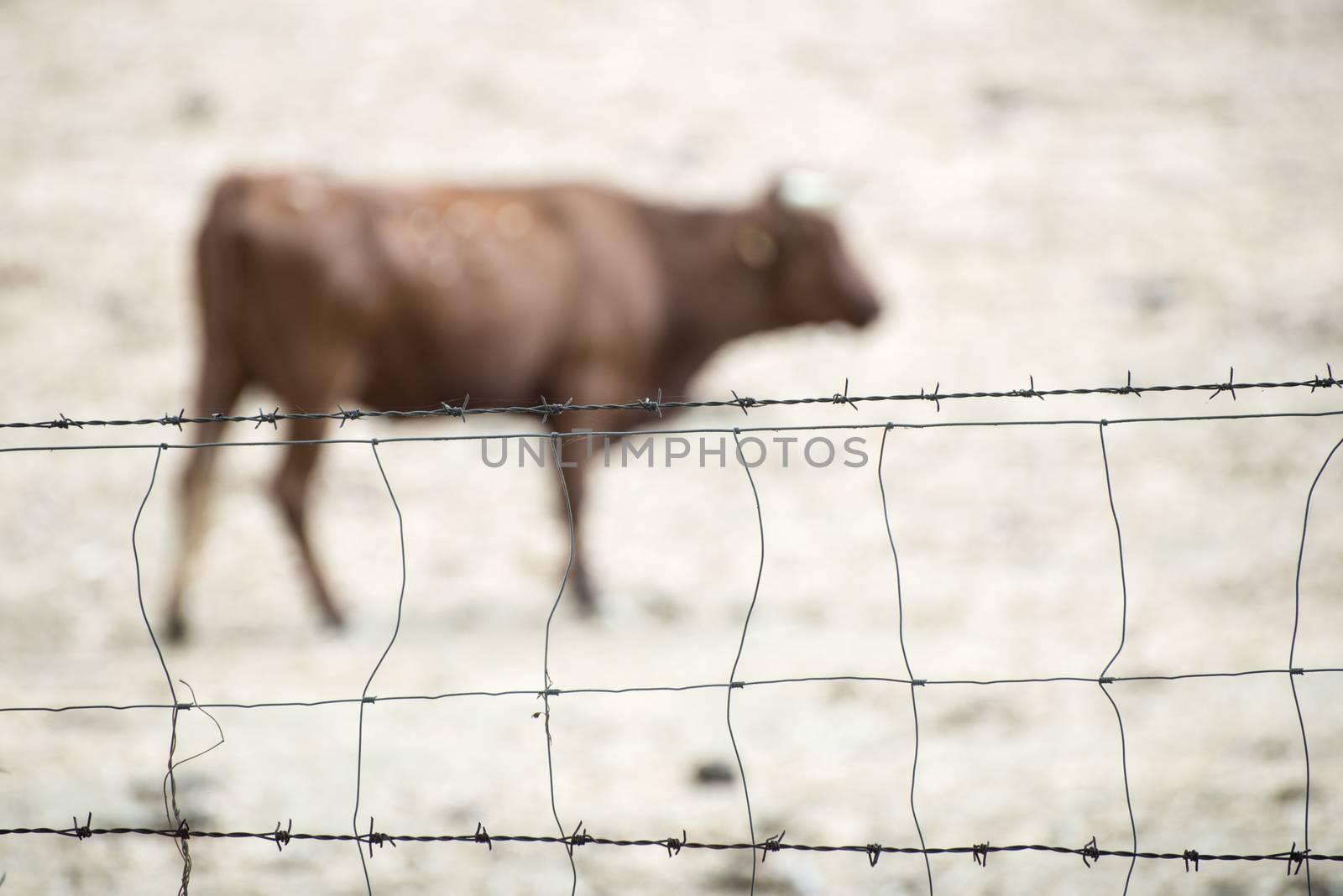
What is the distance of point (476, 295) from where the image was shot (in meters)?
6.48

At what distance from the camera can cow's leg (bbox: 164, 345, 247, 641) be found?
20.1 ft

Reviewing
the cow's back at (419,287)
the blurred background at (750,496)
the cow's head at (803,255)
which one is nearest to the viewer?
the blurred background at (750,496)

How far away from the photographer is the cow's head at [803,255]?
286 inches

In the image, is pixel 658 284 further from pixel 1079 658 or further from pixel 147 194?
pixel 147 194

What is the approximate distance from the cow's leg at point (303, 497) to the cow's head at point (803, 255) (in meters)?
2.57

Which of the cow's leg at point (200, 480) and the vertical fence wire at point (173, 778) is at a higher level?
the cow's leg at point (200, 480)

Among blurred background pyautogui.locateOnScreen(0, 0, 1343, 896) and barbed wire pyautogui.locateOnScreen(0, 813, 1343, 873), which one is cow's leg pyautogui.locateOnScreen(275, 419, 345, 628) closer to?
blurred background pyautogui.locateOnScreen(0, 0, 1343, 896)

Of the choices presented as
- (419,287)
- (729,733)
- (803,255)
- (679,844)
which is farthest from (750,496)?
(679,844)

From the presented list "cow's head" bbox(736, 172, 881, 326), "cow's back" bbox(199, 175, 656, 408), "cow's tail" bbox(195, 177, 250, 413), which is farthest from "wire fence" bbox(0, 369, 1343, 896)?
"cow's head" bbox(736, 172, 881, 326)

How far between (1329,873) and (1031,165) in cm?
1038

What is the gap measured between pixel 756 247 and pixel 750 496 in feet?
6.19

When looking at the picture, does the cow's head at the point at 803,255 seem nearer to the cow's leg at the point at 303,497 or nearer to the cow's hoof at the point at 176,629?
the cow's leg at the point at 303,497

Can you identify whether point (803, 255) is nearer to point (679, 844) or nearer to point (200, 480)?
point (200, 480)

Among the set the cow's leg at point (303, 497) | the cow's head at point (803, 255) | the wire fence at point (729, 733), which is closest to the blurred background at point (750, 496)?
the wire fence at point (729, 733)
